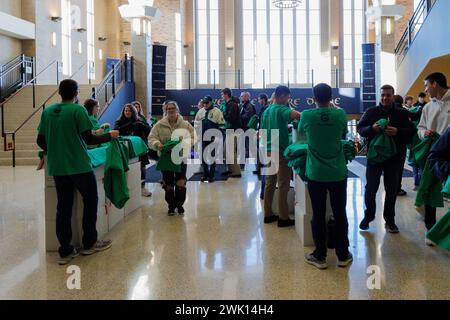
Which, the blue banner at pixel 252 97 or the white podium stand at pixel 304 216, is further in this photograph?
the blue banner at pixel 252 97

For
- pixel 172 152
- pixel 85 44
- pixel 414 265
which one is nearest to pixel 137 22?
pixel 85 44

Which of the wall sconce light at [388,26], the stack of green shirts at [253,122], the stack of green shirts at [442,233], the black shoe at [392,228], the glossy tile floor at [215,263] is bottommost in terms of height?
the glossy tile floor at [215,263]

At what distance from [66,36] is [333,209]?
1878cm

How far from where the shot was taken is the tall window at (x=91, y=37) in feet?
71.5

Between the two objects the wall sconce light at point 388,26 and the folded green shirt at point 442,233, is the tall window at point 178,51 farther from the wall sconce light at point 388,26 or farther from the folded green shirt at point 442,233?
the folded green shirt at point 442,233

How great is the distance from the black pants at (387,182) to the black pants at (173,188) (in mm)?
2262

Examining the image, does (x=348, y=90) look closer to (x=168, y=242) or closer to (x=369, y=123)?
(x=369, y=123)

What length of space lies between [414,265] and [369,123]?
5.40 feet

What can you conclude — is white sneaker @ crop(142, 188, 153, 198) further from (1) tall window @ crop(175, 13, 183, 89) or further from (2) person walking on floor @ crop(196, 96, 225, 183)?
(1) tall window @ crop(175, 13, 183, 89)

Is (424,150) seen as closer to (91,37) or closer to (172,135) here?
(172,135)

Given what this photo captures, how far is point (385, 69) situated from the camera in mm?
14898

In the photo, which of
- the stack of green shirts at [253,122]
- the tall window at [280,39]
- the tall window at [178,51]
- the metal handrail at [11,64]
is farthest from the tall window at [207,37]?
the stack of green shirts at [253,122]

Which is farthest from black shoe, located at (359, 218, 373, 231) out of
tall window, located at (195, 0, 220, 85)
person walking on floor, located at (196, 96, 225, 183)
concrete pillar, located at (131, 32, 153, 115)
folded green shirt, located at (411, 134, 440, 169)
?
tall window, located at (195, 0, 220, 85)

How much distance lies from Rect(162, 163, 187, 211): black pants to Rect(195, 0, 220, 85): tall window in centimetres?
1914
